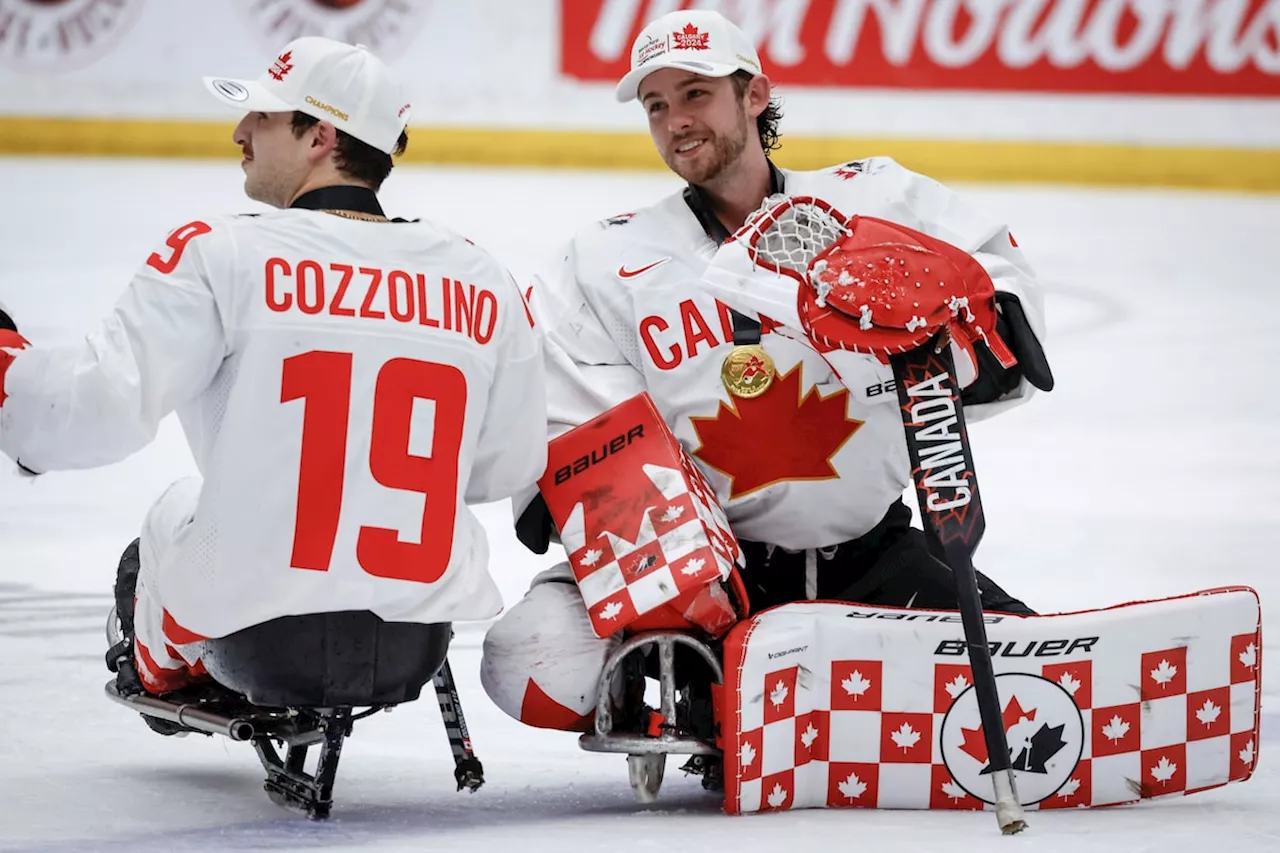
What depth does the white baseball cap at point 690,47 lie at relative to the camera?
8.03 ft

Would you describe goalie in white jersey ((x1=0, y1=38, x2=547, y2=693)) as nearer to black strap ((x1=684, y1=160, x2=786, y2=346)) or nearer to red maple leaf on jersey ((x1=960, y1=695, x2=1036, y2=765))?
black strap ((x1=684, y1=160, x2=786, y2=346))

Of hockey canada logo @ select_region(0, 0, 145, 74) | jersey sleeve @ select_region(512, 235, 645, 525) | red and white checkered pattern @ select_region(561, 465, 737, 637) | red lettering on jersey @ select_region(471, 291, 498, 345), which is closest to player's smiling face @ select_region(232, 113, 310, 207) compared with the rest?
red lettering on jersey @ select_region(471, 291, 498, 345)

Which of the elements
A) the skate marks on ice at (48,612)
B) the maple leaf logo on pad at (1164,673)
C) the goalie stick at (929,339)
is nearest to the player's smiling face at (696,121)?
the goalie stick at (929,339)

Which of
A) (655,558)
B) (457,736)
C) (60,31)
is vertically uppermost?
(60,31)

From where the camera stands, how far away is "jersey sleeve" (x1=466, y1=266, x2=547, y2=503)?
6.95ft

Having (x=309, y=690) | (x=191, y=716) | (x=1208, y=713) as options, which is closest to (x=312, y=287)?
(x=309, y=690)

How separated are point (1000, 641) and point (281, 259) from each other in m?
0.89

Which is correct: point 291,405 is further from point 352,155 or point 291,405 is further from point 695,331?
point 695,331

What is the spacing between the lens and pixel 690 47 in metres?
2.47

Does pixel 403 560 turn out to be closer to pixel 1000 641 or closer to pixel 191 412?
pixel 191 412

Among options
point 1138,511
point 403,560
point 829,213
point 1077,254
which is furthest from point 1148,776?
point 1077,254

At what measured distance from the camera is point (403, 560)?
197 cm

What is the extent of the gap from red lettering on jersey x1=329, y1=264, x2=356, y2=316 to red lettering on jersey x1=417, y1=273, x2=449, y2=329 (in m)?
0.07

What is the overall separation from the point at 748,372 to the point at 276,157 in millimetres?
632
